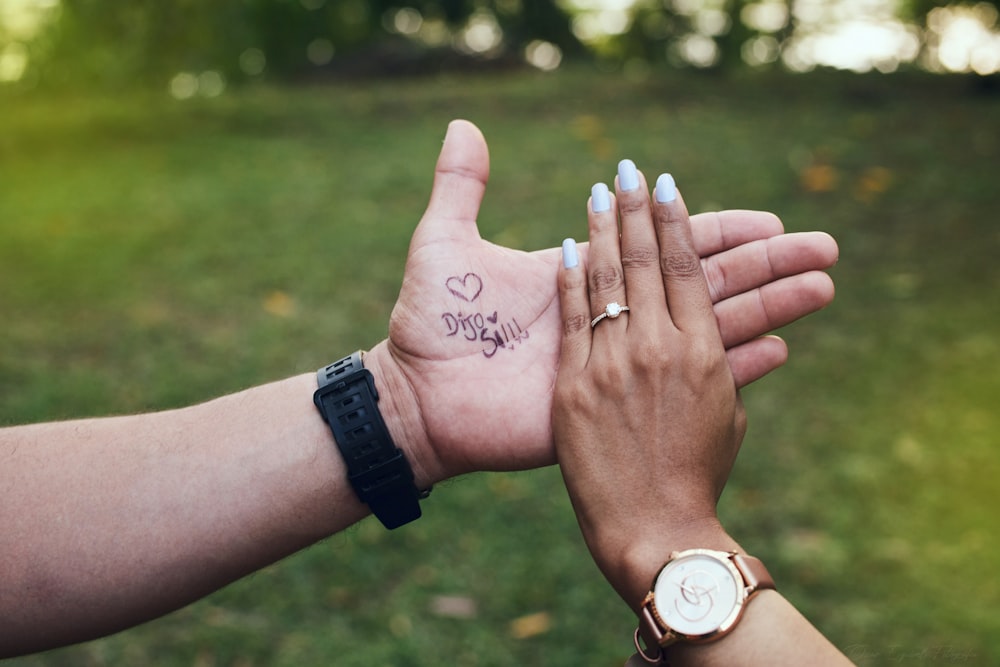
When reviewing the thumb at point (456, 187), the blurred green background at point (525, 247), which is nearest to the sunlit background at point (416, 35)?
the blurred green background at point (525, 247)

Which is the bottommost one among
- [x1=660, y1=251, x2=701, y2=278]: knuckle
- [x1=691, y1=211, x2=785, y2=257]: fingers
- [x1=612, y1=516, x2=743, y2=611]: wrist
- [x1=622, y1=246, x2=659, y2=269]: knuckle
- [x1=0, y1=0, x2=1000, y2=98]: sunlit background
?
[x1=612, y1=516, x2=743, y2=611]: wrist

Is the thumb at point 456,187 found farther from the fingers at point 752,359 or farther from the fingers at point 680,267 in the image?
the fingers at point 752,359

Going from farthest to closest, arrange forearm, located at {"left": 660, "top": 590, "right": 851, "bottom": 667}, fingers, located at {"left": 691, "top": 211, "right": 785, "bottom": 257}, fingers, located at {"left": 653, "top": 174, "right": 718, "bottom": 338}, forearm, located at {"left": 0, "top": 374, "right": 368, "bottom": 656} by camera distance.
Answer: fingers, located at {"left": 691, "top": 211, "right": 785, "bottom": 257} < fingers, located at {"left": 653, "top": 174, "right": 718, "bottom": 338} < forearm, located at {"left": 0, "top": 374, "right": 368, "bottom": 656} < forearm, located at {"left": 660, "top": 590, "right": 851, "bottom": 667}

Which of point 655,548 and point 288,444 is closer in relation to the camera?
point 655,548

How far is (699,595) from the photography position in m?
1.62

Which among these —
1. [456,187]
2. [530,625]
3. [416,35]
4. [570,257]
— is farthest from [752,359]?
[416,35]

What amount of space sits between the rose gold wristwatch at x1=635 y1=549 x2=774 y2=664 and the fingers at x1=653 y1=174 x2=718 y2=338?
1.72 feet

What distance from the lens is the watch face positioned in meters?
1.61

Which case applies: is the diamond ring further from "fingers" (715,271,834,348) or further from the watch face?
the watch face

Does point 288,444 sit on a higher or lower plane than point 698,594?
higher

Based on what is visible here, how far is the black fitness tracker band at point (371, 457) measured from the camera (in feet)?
6.69

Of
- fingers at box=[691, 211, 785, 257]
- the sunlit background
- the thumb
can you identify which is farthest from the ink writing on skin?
the sunlit background

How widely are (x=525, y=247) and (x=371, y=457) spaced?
12.7 feet

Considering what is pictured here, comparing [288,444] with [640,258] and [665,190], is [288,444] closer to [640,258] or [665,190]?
[640,258]
